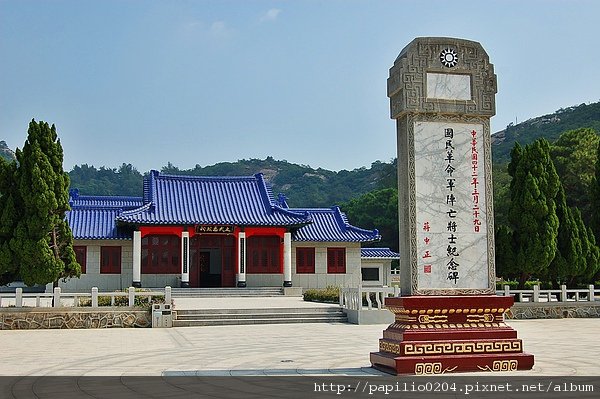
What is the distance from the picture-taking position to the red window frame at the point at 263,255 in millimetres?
26641

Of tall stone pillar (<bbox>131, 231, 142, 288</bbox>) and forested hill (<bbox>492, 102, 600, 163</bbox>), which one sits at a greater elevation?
forested hill (<bbox>492, 102, 600, 163</bbox>)

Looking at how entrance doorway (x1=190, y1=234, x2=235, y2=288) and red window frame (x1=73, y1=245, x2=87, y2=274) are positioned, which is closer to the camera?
red window frame (x1=73, y1=245, x2=87, y2=274)

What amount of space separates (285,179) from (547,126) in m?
40.0

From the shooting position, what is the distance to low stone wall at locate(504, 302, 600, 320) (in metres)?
17.0

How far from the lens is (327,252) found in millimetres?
27828

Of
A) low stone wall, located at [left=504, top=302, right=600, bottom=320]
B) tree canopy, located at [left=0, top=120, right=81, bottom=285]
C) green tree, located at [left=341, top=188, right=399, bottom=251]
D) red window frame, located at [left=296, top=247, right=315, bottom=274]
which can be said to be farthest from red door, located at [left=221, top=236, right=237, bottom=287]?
green tree, located at [left=341, top=188, right=399, bottom=251]

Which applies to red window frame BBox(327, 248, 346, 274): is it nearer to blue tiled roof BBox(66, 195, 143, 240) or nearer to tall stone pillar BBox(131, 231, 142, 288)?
tall stone pillar BBox(131, 231, 142, 288)

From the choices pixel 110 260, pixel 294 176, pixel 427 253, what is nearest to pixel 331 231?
pixel 110 260

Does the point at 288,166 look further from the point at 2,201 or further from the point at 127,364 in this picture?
the point at 127,364

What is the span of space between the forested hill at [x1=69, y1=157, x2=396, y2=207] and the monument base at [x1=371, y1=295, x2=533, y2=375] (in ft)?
240

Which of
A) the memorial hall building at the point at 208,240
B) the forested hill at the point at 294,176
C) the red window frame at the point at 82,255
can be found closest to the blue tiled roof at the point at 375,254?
the memorial hall building at the point at 208,240

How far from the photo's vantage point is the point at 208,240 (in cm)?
2686

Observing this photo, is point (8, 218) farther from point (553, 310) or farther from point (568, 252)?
point (568, 252)
